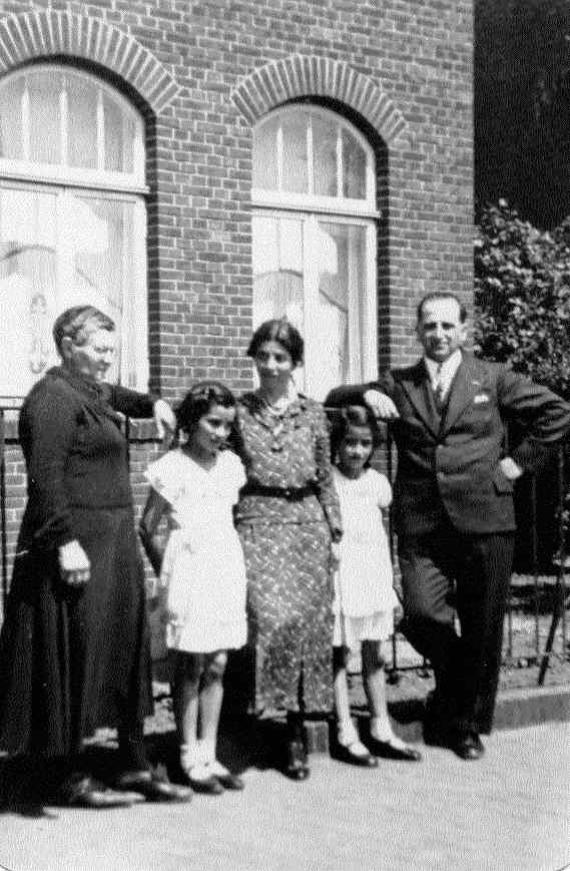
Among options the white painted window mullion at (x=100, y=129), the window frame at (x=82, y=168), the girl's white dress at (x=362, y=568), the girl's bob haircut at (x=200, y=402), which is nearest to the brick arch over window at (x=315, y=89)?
the window frame at (x=82, y=168)

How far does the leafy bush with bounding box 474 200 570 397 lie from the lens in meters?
12.2

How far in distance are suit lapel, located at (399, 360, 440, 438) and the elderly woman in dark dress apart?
1426 millimetres

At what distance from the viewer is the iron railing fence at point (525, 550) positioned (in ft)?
24.2

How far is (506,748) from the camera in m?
6.57

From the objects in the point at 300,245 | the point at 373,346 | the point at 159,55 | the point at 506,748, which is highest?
the point at 159,55

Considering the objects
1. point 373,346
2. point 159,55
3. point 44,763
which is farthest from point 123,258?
point 44,763

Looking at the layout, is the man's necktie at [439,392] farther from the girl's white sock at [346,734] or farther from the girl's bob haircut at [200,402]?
the girl's white sock at [346,734]

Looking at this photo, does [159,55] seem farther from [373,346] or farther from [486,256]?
[486,256]

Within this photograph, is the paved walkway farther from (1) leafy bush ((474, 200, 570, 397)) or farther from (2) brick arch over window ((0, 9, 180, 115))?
(1) leafy bush ((474, 200, 570, 397))

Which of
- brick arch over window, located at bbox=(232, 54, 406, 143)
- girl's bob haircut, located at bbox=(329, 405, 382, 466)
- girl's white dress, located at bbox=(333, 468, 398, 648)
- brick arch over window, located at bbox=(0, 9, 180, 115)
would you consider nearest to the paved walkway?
girl's white dress, located at bbox=(333, 468, 398, 648)

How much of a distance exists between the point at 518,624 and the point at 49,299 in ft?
12.5

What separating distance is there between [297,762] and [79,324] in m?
1.96

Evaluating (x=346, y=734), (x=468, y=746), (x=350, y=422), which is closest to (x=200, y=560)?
(x=350, y=422)

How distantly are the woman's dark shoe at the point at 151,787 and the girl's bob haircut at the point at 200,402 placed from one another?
1304 millimetres
